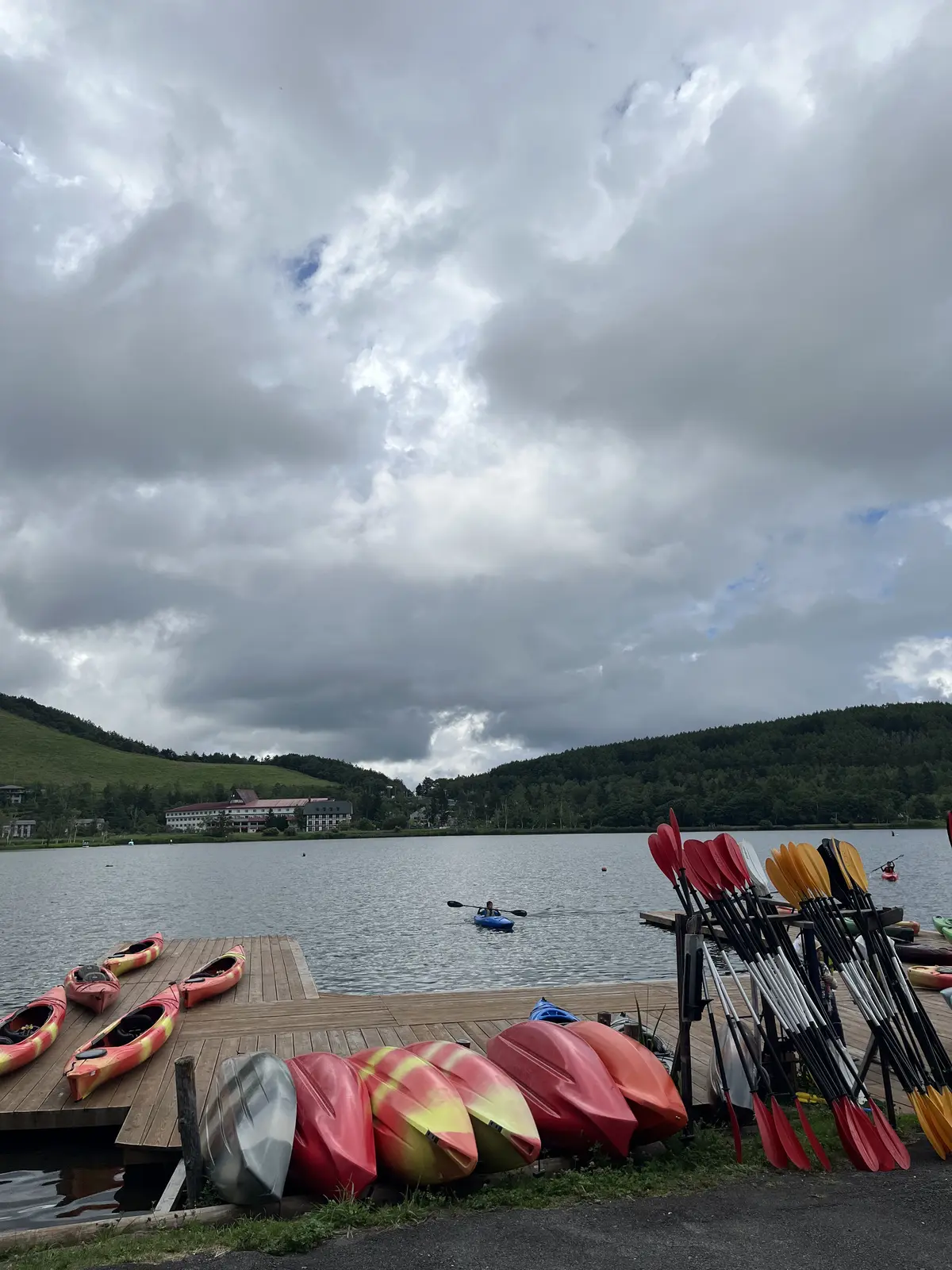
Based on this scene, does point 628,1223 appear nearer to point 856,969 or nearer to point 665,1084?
point 665,1084

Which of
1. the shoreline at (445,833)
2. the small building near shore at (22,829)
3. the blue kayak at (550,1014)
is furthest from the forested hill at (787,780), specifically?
the blue kayak at (550,1014)

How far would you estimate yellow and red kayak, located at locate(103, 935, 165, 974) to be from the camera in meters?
21.5

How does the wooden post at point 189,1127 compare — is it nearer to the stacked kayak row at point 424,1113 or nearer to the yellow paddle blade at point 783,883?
the stacked kayak row at point 424,1113

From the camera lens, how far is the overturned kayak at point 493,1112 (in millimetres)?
8008

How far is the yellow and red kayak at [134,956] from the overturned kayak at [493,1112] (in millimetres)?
15425

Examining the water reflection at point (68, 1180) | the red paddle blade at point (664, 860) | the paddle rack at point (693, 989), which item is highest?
the red paddle blade at point (664, 860)

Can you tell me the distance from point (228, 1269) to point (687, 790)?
580ft

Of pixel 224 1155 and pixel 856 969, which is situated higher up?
pixel 856 969

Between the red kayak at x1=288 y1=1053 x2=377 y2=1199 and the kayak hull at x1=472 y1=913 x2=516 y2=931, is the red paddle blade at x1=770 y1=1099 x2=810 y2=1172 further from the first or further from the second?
the kayak hull at x1=472 y1=913 x2=516 y2=931

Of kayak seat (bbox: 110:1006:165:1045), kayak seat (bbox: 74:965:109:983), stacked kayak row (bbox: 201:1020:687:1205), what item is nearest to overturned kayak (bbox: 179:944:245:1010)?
kayak seat (bbox: 74:965:109:983)

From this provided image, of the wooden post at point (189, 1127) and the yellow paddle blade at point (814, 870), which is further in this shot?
the yellow paddle blade at point (814, 870)

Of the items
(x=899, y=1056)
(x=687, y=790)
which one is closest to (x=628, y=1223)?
(x=899, y=1056)

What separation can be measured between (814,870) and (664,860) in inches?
66.3

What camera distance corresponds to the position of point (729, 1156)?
27.5ft
